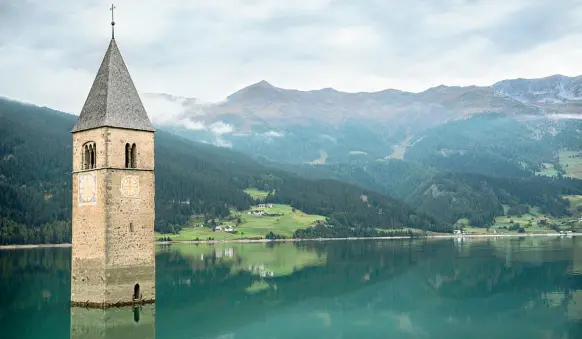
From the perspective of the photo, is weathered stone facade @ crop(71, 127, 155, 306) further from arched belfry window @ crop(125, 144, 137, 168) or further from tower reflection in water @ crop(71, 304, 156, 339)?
tower reflection in water @ crop(71, 304, 156, 339)

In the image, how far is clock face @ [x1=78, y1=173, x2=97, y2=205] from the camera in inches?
1859

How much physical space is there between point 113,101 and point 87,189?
5765 millimetres

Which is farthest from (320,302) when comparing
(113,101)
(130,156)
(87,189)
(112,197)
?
(113,101)


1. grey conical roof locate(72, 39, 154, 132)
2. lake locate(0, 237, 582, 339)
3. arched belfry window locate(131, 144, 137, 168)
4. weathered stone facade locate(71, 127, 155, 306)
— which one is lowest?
lake locate(0, 237, 582, 339)

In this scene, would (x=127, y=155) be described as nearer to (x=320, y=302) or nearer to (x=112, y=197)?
(x=112, y=197)

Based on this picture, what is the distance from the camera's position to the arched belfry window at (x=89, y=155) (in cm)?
4797

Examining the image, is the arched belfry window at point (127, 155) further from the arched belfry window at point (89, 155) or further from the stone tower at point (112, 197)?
the arched belfry window at point (89, 155)

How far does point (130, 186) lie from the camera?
47625 mm

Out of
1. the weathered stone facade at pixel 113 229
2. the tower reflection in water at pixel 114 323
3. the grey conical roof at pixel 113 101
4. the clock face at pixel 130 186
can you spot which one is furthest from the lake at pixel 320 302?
the grey conical roof at pixel 113 101

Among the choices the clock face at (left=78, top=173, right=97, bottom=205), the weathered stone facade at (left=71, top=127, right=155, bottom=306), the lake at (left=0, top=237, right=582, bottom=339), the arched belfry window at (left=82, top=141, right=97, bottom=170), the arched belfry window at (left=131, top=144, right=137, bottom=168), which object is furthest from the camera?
the arched belfry window at (left=131, top=144, right=137, bottom=168)

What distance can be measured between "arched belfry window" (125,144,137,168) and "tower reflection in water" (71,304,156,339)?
8.89m

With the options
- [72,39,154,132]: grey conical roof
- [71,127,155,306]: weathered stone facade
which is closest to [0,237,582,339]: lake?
[71,127,155,306]: weathered stone facade

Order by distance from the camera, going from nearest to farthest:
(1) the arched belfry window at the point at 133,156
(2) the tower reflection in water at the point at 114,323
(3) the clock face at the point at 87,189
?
(2) the tower reflection in water at the point at 114,323, (3) the clock face at the point at 87,189, (1) the arched belfry window at the point at 133,156

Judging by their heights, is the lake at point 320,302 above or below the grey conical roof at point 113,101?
below
